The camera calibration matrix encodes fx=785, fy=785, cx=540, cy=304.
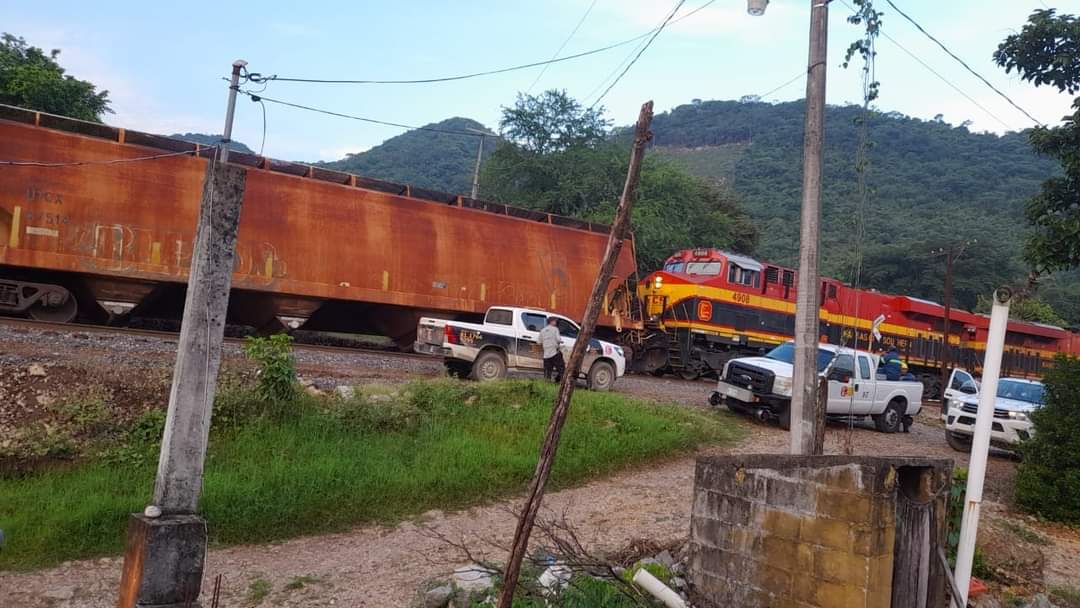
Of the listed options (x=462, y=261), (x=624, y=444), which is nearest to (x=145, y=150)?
(x=462, y=261)

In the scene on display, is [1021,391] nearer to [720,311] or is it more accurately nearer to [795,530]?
[720,311]

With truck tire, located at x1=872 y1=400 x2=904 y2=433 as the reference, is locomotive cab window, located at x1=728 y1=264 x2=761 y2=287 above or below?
above

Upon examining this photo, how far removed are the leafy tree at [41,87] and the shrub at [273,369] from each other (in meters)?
20.2

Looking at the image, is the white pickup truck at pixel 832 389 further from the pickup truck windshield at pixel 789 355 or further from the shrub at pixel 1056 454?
the shrub at pixel 1056 454

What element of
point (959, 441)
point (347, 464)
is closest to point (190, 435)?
point (347, 464)

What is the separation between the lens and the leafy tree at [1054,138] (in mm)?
9812

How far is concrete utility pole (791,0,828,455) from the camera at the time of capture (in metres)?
7.43

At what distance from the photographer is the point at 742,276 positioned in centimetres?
2170

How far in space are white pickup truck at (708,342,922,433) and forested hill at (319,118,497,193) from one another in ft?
164

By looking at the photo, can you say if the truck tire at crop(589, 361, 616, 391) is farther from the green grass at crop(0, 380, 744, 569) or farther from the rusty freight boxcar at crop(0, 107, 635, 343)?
the rusty freight boxcar at crop(0, 107, 635, 343)

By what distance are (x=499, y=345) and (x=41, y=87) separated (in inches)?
780

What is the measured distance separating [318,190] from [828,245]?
145 ft

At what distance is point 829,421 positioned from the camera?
53.9 feet

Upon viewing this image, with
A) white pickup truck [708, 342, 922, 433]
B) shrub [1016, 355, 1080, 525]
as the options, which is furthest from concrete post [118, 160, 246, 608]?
white pickup truck [708, 342, 922, 433]
